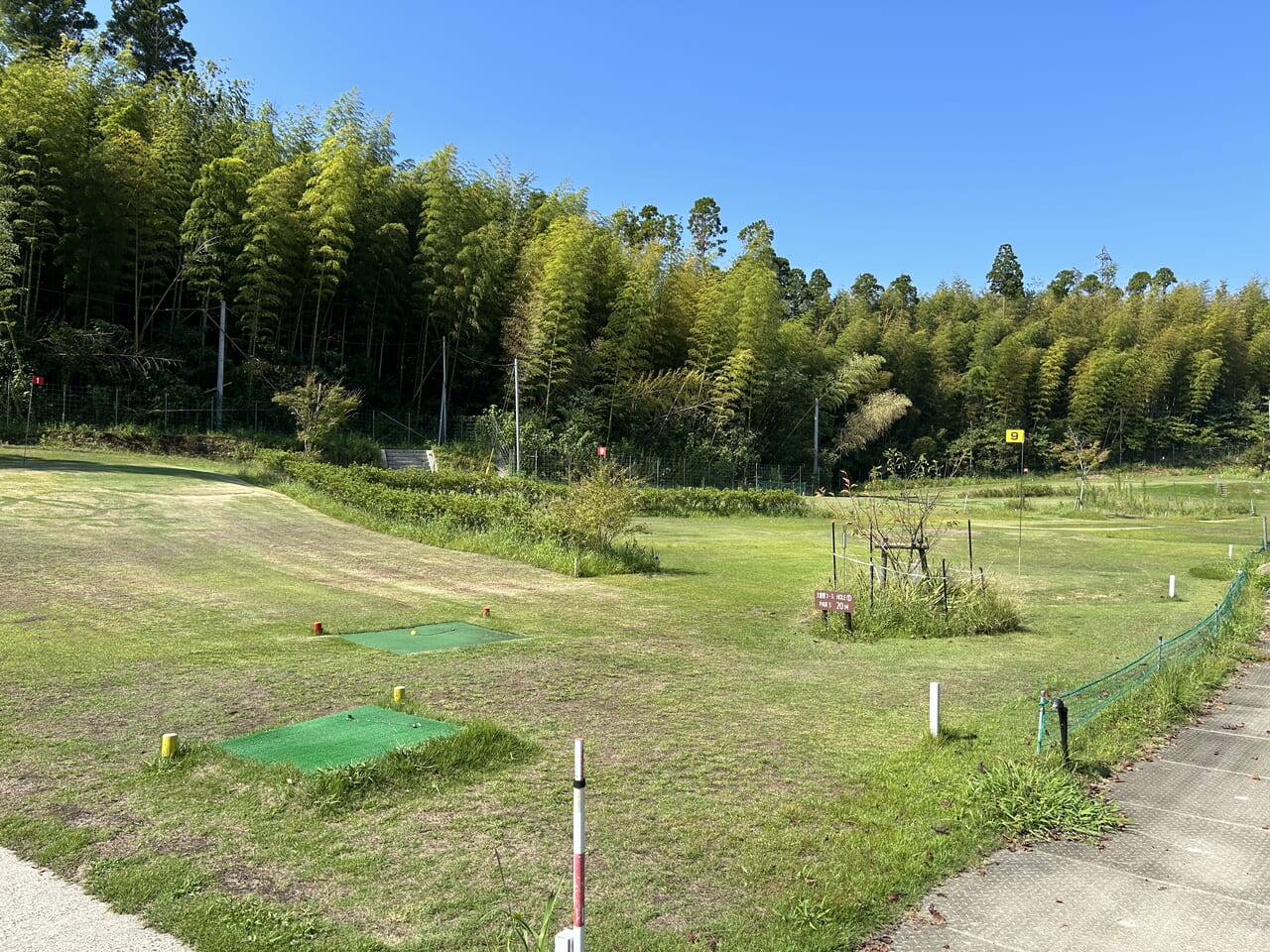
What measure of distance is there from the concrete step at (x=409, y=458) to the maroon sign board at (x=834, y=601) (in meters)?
22.5

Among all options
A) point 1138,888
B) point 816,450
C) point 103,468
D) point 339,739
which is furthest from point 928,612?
point 816,450

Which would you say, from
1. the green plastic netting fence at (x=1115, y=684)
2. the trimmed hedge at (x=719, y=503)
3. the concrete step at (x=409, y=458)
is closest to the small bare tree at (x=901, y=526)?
the green plastic netting fence at (x=1115, y=684)

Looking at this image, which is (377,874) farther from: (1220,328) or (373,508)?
(1220,328)

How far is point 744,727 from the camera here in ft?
18.3

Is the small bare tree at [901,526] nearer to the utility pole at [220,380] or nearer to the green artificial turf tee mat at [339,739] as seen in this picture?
the green artificial turf tee mat at [339,739]

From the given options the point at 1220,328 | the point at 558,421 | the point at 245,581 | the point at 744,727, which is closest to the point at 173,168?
the point at 558,421

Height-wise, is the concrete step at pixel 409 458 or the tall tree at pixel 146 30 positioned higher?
the tall tree at pixel 146 30

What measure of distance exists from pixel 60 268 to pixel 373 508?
19.3m

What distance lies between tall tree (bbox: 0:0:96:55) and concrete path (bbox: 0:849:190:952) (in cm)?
4058

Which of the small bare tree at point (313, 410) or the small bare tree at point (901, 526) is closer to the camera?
the small bare tree at point (901, 526)

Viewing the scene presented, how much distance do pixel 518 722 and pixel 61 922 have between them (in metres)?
2.90

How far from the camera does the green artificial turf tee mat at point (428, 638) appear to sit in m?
7.88

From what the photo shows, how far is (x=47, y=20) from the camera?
1501 inches

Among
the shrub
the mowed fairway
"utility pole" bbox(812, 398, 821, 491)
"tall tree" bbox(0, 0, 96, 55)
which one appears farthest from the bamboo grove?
the shrub
